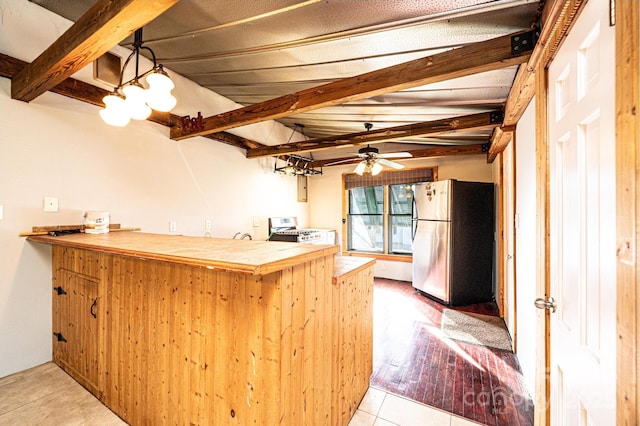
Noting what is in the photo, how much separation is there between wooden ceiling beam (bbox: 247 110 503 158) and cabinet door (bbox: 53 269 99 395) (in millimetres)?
2662

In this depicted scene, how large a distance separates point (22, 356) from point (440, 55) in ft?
12.7

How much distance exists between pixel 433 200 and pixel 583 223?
3410 mm

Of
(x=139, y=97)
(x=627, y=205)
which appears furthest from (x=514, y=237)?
(x=139, y=97)

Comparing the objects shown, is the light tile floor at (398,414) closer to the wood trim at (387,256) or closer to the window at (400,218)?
the wood trim at (387,256)

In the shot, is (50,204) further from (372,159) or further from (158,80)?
(372,159)

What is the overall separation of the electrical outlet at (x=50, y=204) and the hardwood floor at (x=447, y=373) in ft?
10.00

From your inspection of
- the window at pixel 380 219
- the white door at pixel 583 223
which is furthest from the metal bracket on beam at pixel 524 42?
the window at pixel 380 219

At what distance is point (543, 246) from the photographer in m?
1.34

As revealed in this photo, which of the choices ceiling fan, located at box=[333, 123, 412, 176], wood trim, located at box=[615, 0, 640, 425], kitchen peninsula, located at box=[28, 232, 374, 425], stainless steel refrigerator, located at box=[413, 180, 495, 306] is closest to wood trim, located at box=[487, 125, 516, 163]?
stainless steel refrigerator, located at box=[413, 180, 495, 306]

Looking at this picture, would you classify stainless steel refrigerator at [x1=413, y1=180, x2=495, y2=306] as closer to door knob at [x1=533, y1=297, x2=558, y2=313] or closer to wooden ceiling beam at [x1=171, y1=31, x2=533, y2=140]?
wooden ceiling beam at [x1=171, y1=31, x2=533, y2=140]

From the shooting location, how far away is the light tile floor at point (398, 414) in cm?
175

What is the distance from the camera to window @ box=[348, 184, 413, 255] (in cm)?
539

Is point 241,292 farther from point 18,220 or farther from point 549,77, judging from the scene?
point 18,220

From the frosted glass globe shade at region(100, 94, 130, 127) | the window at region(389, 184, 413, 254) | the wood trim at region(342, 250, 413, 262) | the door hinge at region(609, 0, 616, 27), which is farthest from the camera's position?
the window at region(389, 184, 413, 254)
